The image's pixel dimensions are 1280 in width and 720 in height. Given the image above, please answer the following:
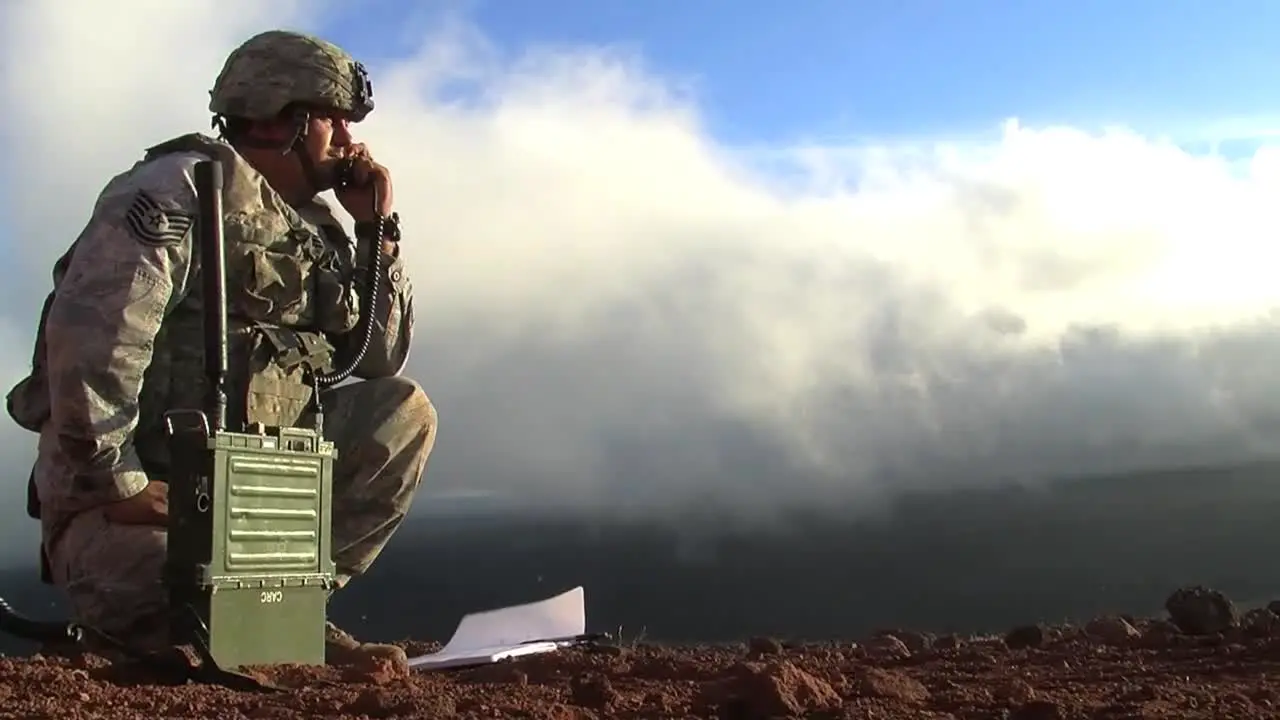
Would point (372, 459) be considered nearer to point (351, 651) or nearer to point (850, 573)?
point (351, 651)

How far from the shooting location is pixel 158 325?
4.79m

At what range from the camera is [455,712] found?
3.24 meters

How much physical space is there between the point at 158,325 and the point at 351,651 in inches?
56.0

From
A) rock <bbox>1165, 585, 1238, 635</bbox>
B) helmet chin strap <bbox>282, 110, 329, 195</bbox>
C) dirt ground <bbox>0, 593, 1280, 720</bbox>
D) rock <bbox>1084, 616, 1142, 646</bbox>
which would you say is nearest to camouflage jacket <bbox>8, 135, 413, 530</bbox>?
helmet chin strap <bbox>282, 110, 329, 195</bbox>

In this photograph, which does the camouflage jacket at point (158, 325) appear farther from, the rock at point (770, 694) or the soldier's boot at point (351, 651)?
the rock at point (770, 694)

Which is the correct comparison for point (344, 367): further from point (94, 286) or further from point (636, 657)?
point (636, 657)

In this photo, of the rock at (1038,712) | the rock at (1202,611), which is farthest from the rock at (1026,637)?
the rock at (1038,712)

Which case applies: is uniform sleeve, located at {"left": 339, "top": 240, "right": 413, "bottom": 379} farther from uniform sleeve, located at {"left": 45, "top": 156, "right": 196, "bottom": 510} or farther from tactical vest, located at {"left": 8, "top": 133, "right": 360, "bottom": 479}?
uniform sleeve, located at {"left": 45, "top": 156, "right": 196, "bottom": 510}

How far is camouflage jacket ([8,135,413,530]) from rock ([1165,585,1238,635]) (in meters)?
3.68

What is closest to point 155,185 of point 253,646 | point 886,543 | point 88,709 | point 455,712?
point 253,646

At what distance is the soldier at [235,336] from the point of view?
4660 millimetres

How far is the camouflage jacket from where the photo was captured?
4605 mm

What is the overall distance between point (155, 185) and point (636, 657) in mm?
2423

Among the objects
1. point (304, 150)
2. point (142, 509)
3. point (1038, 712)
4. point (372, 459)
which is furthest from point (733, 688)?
point (304, 150)
